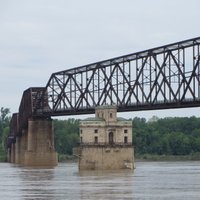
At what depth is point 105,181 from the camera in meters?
115

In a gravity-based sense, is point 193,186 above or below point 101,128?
below

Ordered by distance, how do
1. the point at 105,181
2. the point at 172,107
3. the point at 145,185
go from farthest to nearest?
the point at 172,107 → the point at 105,181 → the point at 145,185

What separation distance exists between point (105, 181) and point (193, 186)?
1346 centimetres

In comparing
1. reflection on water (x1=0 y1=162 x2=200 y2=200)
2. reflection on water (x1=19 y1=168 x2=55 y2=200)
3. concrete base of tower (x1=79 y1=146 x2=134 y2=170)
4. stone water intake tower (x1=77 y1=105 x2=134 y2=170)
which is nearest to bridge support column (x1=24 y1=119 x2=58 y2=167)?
stone water intake tower (x1=77 y1=105 x2=134 y2=170)

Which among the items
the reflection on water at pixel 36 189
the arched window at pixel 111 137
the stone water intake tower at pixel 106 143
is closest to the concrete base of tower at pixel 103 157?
the stone water intake tower at pixel 106 143

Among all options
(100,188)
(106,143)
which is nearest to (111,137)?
(106,143)

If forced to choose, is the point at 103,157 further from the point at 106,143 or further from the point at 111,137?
the point at 111,137

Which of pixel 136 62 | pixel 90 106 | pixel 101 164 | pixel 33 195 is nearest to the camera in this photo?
pixel 33 195

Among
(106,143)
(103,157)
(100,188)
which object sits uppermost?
(106,143)

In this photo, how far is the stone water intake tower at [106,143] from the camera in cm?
15312

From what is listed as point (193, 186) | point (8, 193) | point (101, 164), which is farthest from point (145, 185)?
point (101, 164)

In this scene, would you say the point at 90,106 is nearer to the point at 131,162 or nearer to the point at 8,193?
the point at 131,162

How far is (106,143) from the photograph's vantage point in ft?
506

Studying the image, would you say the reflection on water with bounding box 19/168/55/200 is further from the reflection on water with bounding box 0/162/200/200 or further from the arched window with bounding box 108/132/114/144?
the arched window with bounding box 108/132/114/144
